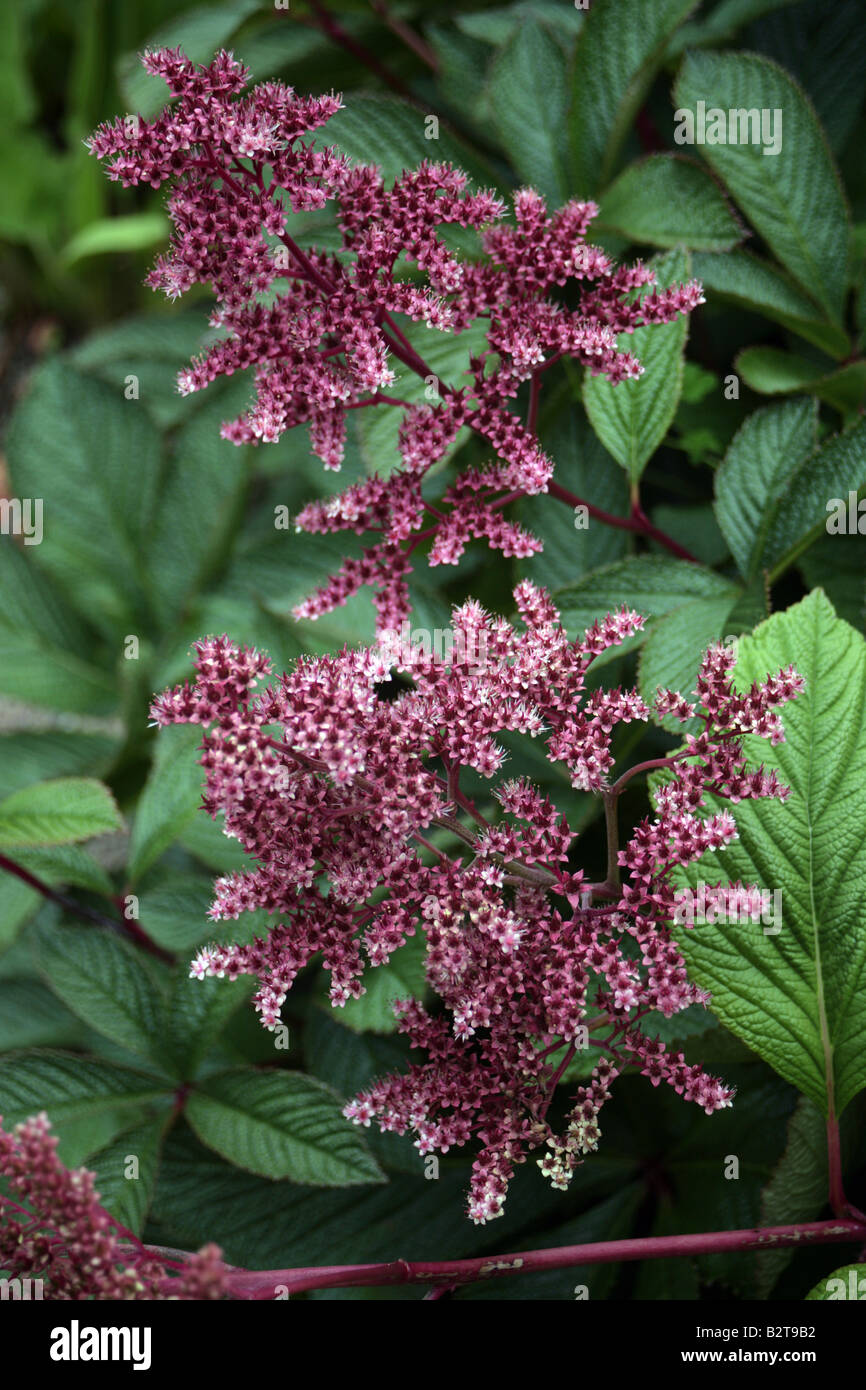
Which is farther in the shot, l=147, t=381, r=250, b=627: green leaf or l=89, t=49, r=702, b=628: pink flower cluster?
l=147, t=381, r=250, b=627: green leaf

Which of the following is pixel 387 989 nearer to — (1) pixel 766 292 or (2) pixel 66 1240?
(2) pixel 66 1240

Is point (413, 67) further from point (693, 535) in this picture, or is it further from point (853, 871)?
point (853, 871)

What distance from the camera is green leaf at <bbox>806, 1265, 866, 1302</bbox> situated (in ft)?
2.40

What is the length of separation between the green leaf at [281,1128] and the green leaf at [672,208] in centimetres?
74

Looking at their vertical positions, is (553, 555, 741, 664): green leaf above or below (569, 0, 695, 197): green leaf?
below

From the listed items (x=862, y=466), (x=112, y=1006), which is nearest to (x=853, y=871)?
(x=862, y=466)

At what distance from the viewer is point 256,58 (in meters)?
1.54

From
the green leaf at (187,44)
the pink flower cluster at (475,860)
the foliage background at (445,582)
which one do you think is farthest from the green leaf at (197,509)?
the pink flower cluster at (475,860)

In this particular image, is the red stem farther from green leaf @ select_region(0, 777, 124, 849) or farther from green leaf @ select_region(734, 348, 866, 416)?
green leaf @ select_region(734, 348, 866, 416)

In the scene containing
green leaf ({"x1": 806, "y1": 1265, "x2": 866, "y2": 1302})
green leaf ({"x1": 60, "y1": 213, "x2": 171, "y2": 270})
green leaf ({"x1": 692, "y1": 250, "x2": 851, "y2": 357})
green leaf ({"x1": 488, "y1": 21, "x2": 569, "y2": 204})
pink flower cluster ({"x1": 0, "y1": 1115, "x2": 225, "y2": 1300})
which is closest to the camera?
pink flower cluster ({"x1": 0, "y1": 1115, "x2": 225, "y2": 1300})

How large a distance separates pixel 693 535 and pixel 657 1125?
21.4 inches

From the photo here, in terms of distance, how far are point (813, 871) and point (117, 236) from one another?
2.02 meters

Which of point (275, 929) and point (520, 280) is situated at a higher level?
point (520, 280)

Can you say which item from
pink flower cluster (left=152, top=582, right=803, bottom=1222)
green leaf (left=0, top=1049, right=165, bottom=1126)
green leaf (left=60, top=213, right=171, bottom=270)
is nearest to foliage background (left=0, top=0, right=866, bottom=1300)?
green leaf (left=0, top=1049, right=165, bottom=1126)
